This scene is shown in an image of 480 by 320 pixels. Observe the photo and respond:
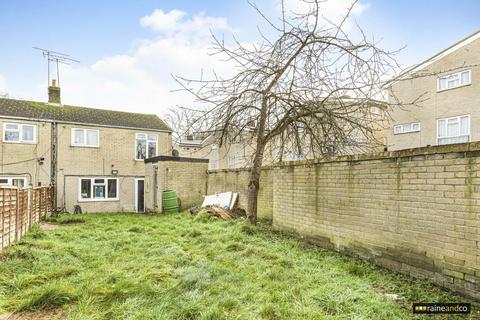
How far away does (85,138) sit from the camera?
14617mm

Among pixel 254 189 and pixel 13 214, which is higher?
pixel 254 189

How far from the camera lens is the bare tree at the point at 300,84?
224 inches

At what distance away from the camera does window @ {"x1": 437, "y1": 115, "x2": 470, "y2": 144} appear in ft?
46.6

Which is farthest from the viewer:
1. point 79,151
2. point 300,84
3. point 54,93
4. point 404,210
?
point 54,93

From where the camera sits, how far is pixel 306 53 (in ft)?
20.6

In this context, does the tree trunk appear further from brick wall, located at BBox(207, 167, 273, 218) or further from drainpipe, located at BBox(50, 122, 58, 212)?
drainpipe, located at BBox(50, 122, 58, 212)

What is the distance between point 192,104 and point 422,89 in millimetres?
14992

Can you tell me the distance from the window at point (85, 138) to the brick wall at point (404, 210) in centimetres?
1213

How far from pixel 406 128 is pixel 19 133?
2018 centimetres

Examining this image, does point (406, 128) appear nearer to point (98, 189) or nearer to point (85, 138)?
point (98, 189)

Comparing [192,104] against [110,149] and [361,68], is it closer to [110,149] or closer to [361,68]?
[361,68]

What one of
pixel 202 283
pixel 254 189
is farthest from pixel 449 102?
pixel 202 283

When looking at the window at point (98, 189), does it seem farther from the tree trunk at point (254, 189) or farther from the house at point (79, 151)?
the tree trunk at point (254, 189)

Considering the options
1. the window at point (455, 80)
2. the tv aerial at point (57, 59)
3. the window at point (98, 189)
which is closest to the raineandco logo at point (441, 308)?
the window at point (455, 80)
